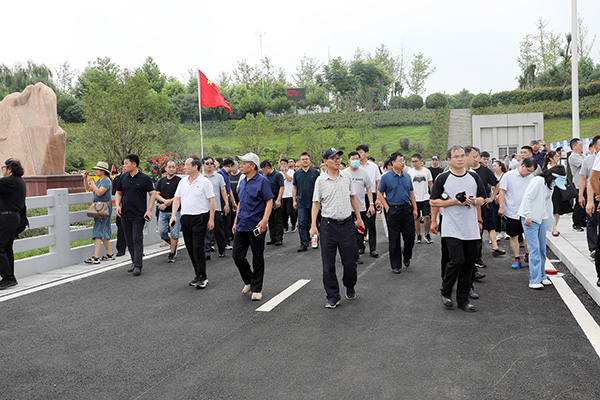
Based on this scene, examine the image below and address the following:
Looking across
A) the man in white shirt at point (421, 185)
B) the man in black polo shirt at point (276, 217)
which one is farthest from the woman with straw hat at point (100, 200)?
the man in white shirt at point (421, 185)

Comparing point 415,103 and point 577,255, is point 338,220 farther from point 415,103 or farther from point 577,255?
point 415,103

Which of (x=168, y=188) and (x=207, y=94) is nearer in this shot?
(x=168, y=188)

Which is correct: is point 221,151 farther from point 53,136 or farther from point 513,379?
point 513,379

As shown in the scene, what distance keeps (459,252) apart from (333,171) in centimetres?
Answer: 184

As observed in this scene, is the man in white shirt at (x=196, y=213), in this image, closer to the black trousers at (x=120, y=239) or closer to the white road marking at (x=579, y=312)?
the black trousers at (x=120, y=239)

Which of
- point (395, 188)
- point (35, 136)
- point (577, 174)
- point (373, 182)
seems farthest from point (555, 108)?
point (395, 188)

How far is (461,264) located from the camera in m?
6.15

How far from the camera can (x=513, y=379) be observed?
400 centimetres

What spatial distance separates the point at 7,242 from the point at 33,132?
13886 millimetres

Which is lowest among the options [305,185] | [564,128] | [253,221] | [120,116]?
[253,221]

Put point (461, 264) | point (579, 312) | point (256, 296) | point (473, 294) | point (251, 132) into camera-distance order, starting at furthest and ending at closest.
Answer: point (251, 132) → point (256, 296) → point (473, 294) → point (461, 264) → point (579, 312)

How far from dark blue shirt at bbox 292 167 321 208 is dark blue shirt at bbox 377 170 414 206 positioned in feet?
9.27

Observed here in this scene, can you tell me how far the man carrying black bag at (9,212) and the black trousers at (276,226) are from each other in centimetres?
555

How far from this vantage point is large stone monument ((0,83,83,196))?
771 inches
